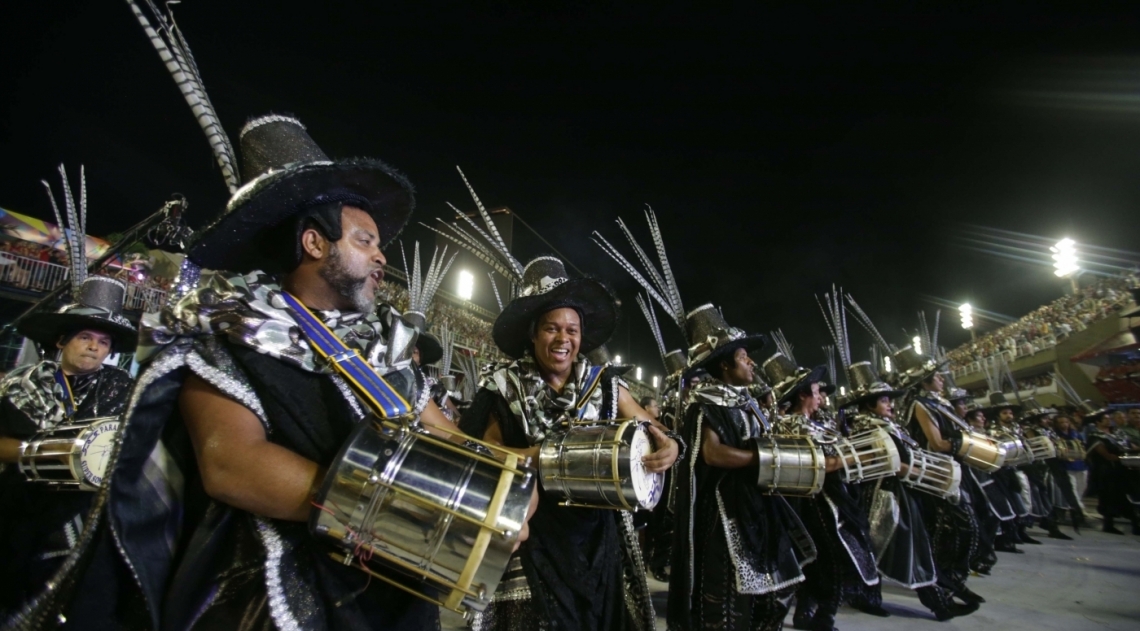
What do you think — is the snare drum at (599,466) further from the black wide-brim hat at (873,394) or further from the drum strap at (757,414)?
the black wide-brim hat at (873,394)

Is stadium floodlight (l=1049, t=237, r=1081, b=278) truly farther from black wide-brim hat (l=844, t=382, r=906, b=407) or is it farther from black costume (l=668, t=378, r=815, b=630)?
black costume (l=668, t=378, r=815, b=630)

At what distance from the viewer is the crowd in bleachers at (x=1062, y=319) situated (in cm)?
2478

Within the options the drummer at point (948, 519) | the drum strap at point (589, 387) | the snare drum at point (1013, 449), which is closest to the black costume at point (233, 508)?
the drum strap at point (589, 387)

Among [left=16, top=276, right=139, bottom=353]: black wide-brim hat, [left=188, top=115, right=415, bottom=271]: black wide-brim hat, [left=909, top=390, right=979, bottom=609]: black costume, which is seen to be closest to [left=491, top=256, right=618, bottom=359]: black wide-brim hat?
[left=188, top=115, right=415, bottom=271]: black wide-brim hat

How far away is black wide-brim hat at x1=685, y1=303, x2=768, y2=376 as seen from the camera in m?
4.52

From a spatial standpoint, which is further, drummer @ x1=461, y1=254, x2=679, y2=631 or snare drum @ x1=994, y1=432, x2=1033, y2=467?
snare drum @ x1=994, y1=432, x2=1033, y2=467

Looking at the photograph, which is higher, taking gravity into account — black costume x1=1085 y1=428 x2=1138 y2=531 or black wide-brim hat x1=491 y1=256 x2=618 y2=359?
black costume x1=1085 y1=428 x2=1138 y2=531

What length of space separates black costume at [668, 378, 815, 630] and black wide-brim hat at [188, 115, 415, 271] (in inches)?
122

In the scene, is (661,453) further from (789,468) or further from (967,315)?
(967,315)

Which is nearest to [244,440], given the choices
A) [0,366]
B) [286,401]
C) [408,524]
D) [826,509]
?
[286,401]

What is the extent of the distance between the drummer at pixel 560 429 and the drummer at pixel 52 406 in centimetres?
229

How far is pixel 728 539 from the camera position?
3.89m

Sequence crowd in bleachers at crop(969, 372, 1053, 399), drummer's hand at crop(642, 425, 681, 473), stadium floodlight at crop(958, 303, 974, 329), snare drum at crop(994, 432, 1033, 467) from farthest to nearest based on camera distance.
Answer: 1. stadium floodlight at crop(958, 303, 974, 329)
2. crowd in bleachers at crop(969, 372, 1053, 399)
3. snare drum at crop(994, 432, 1033, 467)
4. drummer's hand at crop(642, 425, 681, 473)

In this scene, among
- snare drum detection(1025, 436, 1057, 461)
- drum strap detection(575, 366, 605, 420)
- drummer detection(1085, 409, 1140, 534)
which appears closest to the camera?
drum strap detection(575, 366, 605, 420)
